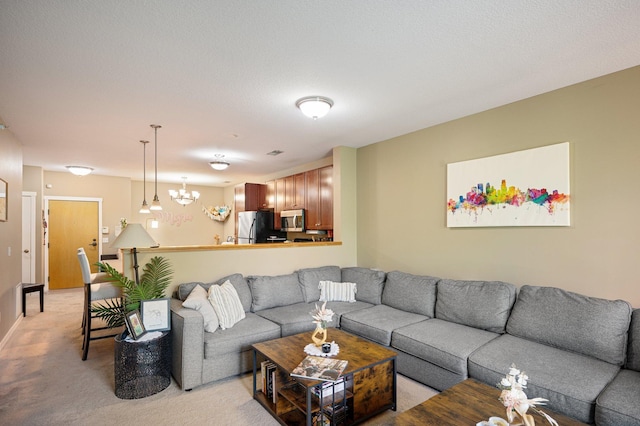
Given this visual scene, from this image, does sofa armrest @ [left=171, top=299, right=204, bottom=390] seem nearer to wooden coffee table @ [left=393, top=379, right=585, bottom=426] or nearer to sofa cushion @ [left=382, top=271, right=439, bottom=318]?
wooden coffee table @ [left=393, top=379, right=585, bottom=426]

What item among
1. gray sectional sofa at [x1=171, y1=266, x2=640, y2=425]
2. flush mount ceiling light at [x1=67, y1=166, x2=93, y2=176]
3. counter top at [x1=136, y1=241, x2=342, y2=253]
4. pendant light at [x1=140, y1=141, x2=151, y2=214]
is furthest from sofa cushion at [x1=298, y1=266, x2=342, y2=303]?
flush mount ceiling light at [x1=67, y1=166, x2=93, y2=176]

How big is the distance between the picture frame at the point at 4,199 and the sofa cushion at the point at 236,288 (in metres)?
2.25

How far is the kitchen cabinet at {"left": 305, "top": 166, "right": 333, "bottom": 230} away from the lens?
5.21 meters

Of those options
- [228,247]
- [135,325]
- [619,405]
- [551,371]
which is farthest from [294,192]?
[619,405]

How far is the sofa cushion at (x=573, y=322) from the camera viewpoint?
2309mm

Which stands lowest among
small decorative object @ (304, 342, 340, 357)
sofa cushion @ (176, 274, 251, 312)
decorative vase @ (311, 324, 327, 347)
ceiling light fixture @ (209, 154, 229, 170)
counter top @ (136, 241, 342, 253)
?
small decorative object @ (304, 342, 340, 357)

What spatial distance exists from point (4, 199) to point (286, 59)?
381 centimetres

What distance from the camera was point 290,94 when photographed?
117 inches

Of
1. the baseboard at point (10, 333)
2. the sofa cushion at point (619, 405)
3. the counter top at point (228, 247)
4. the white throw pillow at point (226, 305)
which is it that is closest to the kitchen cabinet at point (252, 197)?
the counter top at point (228, 247)

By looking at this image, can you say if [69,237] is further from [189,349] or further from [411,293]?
[411,293]

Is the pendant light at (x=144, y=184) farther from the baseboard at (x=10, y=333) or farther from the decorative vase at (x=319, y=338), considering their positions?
the decorative vase at (x=319, y=338)

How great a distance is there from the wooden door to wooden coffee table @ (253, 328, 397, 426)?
6375 mm

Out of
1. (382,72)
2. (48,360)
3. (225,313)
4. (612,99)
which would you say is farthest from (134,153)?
(612,99)

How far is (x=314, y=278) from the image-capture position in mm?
4293
